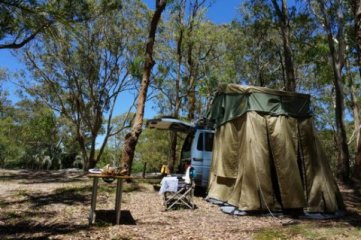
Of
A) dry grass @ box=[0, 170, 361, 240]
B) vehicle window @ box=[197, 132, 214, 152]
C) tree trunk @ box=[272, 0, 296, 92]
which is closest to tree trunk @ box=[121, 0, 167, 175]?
dry grass @ box=[0, 170, 361, 240]

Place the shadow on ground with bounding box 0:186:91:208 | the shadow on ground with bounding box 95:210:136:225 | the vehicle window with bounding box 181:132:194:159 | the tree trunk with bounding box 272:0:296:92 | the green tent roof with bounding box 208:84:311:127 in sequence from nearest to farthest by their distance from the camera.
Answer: the shadow on ground with bounding box 95:210:136:225 < the shadow on ground with bounding box 0:186:91:208 < the green tent roof with bounding box 208:84:311:127 < the vehicle window with bounding box 181:132:194:159 < the tree trunk with bounding box 272:0:296:92

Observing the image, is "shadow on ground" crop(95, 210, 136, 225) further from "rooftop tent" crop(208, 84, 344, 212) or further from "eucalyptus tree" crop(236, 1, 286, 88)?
"eucalyptus tree" crop(236, 1, 286, 88)

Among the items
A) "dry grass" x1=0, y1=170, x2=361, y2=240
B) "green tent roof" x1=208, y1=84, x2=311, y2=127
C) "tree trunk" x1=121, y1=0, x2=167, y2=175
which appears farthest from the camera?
"tree trunk" x1=121, y1=0, x2=167, y2=175

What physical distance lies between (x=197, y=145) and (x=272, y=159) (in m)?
2.57

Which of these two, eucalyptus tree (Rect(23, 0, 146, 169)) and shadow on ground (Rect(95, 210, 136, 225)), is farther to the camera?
eucalyptus tree (Rect(23, 0, 146, 169))

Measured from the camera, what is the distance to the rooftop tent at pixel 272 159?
7922 millimetres

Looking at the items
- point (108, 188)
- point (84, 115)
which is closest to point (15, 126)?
point (84, 115)

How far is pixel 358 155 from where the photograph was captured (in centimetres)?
1240

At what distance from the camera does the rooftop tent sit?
26.0 feet

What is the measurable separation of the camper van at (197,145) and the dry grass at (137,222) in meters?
0.89

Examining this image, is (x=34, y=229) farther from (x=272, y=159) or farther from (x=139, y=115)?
(x=139, y=115)

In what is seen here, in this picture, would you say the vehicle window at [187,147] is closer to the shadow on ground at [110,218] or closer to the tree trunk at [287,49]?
the shadow on ground at [110,218]

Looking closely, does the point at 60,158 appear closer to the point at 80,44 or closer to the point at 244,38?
the point at 80,44

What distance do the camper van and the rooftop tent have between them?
0.97 meters
